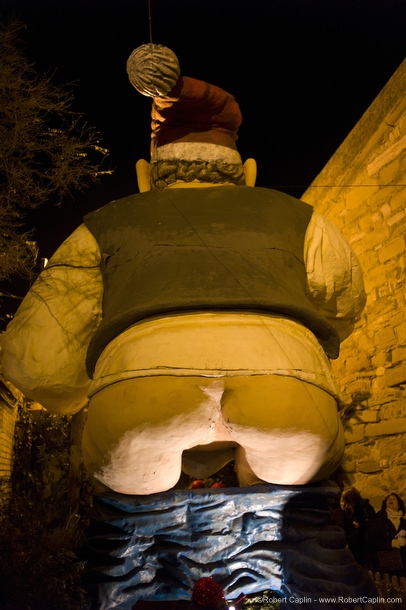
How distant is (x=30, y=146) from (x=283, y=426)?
7.97 feet

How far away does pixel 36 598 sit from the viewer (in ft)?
7.01

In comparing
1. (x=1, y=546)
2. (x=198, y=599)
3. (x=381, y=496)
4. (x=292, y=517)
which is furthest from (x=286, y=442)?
(x=381, y=496)

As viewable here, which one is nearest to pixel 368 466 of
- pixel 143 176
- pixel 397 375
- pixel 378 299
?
pixel 397 375

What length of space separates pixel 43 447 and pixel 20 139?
492cm

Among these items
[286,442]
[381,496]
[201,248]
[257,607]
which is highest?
[201,248]

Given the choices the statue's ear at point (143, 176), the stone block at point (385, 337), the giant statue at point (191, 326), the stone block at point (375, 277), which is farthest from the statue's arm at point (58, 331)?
the stone block at point (375, 277)

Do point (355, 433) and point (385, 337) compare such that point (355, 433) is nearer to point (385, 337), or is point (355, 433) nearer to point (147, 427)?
point (385, 337)

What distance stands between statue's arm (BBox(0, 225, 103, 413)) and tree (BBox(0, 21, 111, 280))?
1170 mm

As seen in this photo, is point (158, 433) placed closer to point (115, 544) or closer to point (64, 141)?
point (115, 544)

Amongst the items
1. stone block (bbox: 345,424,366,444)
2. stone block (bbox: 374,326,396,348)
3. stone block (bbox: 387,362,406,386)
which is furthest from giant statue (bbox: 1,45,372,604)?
stone block (bbox: 345,424,366,444)

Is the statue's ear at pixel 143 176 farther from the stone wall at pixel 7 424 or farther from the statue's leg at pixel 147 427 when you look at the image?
the stone wall at pixel 7 424

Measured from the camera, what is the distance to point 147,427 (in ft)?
6.50

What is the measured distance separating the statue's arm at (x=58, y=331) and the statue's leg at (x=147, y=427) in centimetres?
24

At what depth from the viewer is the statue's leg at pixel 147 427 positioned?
1988 millimetres
